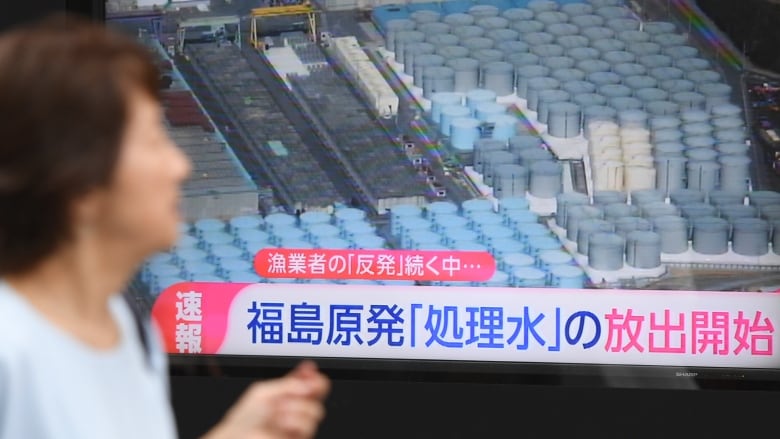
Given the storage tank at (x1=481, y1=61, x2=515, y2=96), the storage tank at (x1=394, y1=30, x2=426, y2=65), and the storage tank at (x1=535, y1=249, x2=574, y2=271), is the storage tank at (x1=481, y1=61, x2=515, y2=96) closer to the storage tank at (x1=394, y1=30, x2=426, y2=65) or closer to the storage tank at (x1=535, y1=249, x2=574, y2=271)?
the storage tank at (x1=394, y1=30, x2=426, y2=65)

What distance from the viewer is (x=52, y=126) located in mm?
1484

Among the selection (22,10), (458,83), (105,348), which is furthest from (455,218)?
(105,348)

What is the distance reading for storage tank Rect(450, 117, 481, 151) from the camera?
418 centimetres

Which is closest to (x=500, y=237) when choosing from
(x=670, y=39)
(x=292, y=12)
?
(x=670, y=39)

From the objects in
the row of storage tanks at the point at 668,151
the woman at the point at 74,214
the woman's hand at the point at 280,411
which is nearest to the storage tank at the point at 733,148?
the row of storage tanks at the point at 668,151

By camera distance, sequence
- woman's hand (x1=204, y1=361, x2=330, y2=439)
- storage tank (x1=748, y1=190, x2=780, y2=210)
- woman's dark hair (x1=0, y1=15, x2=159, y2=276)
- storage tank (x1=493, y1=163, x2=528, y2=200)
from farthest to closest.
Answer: storage tank (x1=493, y1=163, x2=528, y2=200), storage tank (x1=748, y1=190, x2=780, y2=210), woman's hand (x1=204, y1=361, x2=330, y2=439), woman's dark hair (x1=0, y1=15, x2=159, y2=276)

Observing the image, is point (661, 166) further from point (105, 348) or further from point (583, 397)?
point (105, 348)

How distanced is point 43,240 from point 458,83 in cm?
276

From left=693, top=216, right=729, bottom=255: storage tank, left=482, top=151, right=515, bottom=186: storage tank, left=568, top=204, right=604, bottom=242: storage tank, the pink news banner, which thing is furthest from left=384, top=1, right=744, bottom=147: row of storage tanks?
the pink news banner

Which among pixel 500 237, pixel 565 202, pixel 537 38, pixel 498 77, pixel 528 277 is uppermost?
pixel 537 38

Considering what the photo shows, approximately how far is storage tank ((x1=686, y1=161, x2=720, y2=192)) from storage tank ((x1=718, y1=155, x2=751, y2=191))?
17 mm

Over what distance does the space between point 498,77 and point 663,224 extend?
24.5 inches

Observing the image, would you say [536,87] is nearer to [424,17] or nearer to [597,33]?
[597,33]

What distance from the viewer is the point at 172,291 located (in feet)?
14.1
